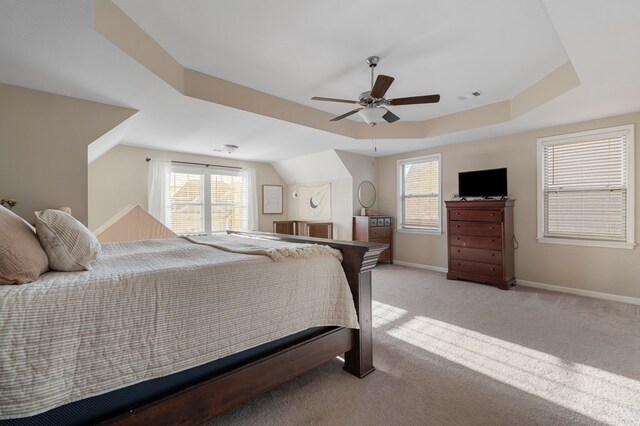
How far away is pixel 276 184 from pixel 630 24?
6.09m

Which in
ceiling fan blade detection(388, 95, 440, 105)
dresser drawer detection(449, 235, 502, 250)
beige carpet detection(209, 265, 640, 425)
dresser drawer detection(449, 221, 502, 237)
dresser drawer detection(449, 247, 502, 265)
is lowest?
beige carpet detection(209, 265, 640, 425)

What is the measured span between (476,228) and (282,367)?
12.5ft

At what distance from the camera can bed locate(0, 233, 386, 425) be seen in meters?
0.97

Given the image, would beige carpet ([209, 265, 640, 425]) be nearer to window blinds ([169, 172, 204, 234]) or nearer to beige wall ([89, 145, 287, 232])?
window blinds ([169, 172, 204, 234])

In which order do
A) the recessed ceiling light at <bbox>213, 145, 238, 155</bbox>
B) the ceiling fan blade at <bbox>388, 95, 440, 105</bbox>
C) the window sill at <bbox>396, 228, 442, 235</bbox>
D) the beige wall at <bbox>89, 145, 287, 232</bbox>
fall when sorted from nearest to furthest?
the ceiling fan blade at <bbox>388, 95, 440, 105</bbox>, the beige wall at <bbox>89, 145, 287, 232</bbox>, the recessed ceiling light at <bbox>213, 145, 238, 155</bbox>, the window sill at <bbox>396, 228, 442, 235</bbox>

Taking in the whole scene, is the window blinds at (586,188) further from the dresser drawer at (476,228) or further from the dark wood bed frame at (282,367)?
the dark wood bed frame at (282,367)

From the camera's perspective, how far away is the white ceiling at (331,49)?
6.35 ft

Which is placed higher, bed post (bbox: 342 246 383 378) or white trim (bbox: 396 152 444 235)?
white trim (bbox: 396 152 444 235)

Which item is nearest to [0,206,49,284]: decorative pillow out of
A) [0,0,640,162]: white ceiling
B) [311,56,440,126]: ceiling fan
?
[0,0,640,162]: white ceiling

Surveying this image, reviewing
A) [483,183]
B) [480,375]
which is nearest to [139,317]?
[480,375]

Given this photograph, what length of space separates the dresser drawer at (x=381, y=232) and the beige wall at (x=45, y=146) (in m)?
4.36

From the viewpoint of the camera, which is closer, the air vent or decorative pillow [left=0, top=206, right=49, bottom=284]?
decorative pillow [left=0, top=206, right=49, bottom=284]

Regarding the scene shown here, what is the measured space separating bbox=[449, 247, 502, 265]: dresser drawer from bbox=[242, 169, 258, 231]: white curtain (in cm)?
410

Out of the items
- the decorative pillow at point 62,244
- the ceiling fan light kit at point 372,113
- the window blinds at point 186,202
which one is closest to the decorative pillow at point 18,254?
the decorative pillow at point 62,244
